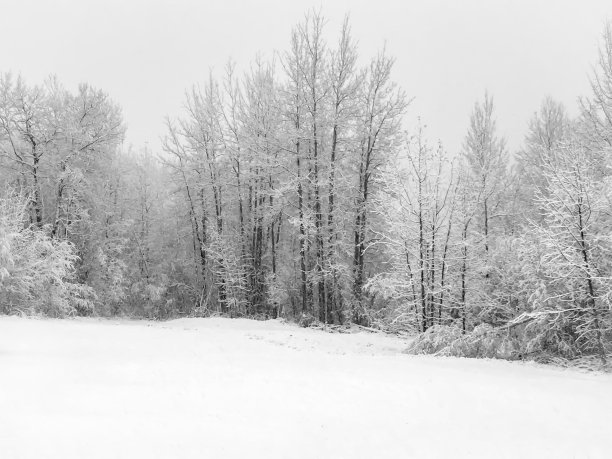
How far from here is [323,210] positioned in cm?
2192

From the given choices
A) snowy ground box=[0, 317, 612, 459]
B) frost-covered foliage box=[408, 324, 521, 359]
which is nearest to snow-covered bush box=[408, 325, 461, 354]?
frost-covered foliage box=[408, 324, 521, 359]

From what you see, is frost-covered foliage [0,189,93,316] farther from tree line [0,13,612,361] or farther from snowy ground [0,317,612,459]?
snowy ground [0,317,612,459]

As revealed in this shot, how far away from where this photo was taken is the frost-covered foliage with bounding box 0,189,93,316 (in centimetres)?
1758

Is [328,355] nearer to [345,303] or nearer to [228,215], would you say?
[345,303]

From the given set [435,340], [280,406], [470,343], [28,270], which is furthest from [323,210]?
[280,406]

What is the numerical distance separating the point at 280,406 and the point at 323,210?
1521cm

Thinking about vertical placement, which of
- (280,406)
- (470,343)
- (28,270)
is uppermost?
(28,270)

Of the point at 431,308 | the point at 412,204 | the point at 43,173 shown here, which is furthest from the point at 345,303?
the point at 43,173

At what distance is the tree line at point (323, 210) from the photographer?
1278 cm

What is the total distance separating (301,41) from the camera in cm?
2142

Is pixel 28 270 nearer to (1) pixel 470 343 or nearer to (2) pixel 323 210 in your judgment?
(2) pixel 323 210

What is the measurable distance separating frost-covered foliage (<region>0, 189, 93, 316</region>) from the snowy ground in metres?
7.61

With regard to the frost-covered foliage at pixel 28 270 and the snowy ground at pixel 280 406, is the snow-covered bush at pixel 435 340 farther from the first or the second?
the frost-covered foliage at pixel 28 270

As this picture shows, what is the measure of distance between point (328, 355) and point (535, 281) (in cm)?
655
